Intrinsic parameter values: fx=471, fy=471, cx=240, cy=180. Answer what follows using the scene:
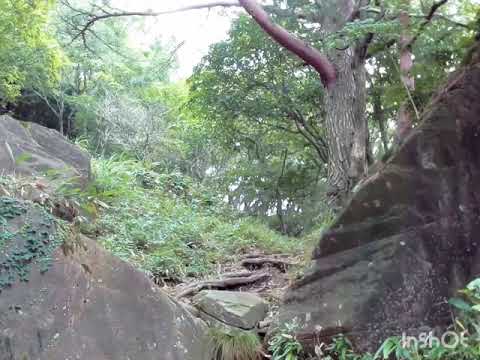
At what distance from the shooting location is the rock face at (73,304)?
314cm

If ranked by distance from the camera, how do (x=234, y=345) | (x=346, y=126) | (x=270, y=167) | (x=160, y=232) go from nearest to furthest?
(x=234, y=345), (x=160, y=232), (x=346, y=126), (x=270, y=167)

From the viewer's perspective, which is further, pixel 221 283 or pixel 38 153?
pixel 38 153

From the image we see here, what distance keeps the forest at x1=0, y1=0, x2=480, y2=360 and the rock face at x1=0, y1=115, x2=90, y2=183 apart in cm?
4

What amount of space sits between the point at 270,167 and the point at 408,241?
28.3 ft

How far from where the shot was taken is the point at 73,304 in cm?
337

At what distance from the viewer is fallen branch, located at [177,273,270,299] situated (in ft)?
16.4

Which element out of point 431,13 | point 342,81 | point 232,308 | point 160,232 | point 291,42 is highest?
point 291,42

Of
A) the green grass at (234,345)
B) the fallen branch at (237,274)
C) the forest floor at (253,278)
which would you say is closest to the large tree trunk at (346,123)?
the forest floor at (253,278)

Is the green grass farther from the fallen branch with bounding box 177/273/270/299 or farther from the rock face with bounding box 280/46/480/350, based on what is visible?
the fallen branch with bounding box 177/273/270/299

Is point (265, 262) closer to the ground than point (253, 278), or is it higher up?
higher up

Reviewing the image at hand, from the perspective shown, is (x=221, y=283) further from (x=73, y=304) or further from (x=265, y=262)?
(x=73, y=304)

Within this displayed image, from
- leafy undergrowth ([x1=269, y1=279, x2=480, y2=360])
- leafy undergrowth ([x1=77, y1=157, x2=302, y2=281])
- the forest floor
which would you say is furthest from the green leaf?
leafy undergrowth ([x1=77, y1=157, x2=302, y2=281])

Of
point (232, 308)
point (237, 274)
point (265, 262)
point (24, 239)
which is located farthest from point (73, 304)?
point (265, 262)

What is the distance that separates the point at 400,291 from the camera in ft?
11.5
